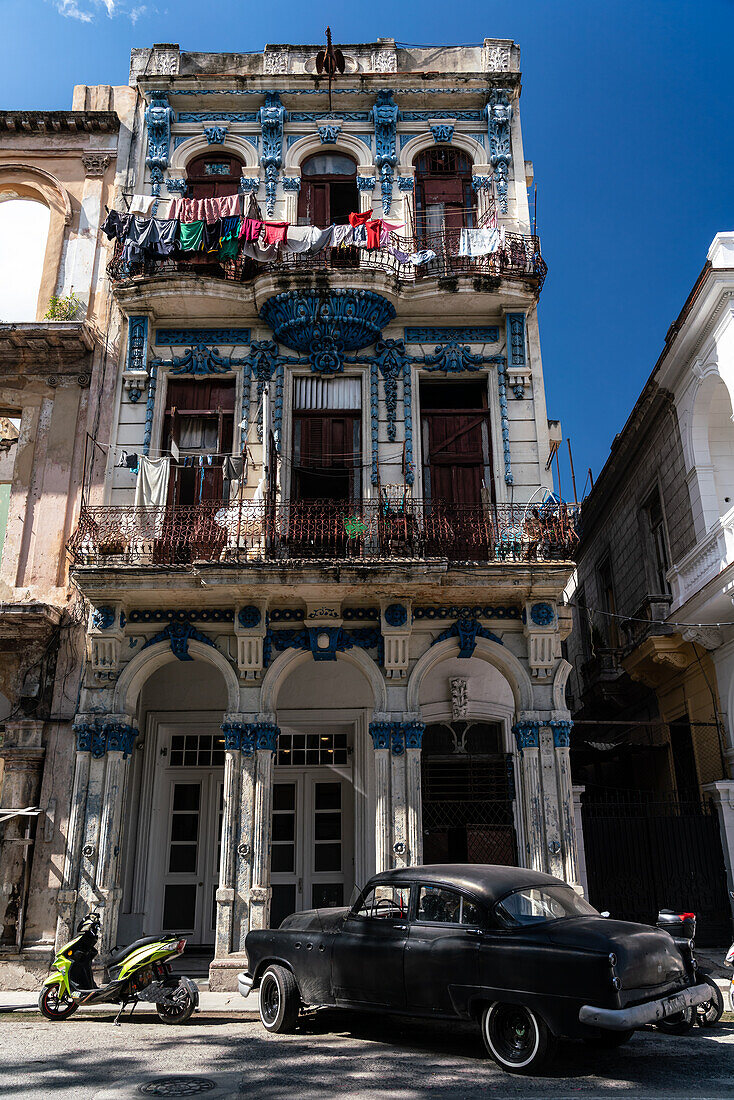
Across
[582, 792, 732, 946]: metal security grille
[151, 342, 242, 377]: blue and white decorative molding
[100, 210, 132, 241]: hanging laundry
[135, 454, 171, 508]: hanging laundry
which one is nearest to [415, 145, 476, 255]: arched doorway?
[151, 342, 242, 377]: blue and white decorative molding

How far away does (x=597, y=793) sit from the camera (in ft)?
71.9

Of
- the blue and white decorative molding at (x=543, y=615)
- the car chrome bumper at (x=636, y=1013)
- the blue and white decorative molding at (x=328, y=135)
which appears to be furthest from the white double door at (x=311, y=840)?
the blue and white decorative molding at (x=328, y=135)

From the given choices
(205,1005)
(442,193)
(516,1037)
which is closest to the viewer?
(516,1037)

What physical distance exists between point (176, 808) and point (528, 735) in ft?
21.8

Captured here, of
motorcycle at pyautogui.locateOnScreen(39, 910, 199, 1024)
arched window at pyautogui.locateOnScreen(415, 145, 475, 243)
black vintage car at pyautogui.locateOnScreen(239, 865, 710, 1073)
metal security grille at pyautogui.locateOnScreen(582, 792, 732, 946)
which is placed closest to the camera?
black vintage car at pyautogui.locateOnScreen(239, 865, 710, 1073)

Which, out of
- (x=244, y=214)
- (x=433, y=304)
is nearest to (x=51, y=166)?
(x=244, y=214)

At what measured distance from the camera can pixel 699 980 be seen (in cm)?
764

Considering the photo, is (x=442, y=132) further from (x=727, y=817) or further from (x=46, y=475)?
(x=727, y=817)

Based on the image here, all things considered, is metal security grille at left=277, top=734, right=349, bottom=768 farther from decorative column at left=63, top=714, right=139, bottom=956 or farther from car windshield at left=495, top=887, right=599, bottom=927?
car windshield at left=495, top=887, right=599, bottom=927

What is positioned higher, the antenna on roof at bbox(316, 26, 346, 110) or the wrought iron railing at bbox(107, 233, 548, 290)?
the antenna on roof at bbox(316, 26, 346, 110)

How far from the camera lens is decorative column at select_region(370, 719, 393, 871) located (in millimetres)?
12492

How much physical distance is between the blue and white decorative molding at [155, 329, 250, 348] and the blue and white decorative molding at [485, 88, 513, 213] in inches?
226

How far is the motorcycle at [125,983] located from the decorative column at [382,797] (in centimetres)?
372

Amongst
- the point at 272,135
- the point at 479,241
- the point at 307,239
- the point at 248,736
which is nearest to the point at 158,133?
the point at 272,135
